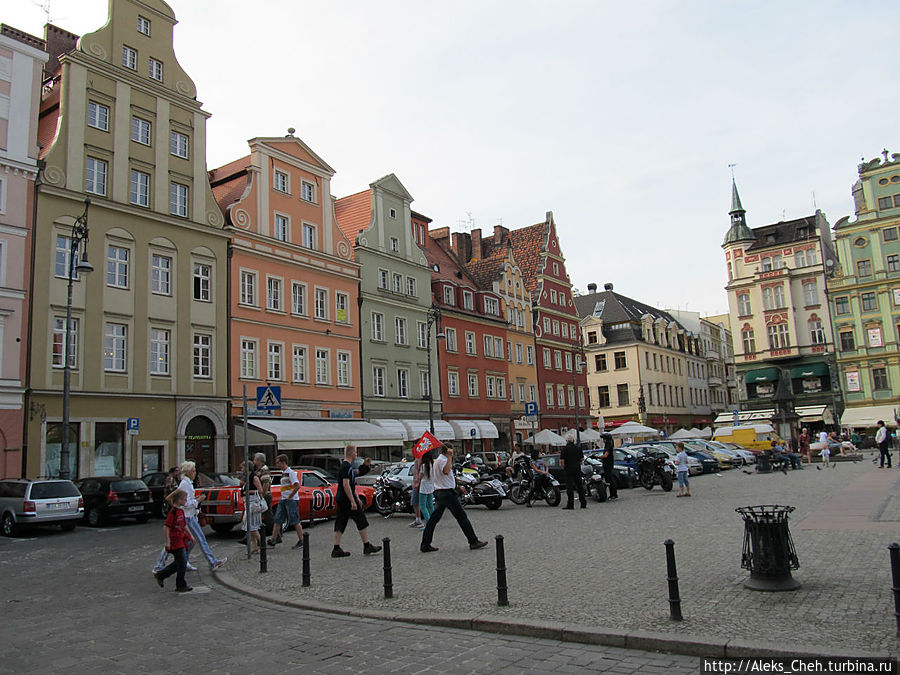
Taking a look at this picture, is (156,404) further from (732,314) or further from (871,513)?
(732,314)

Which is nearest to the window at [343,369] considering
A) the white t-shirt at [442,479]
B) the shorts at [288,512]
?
the shorts at [288,512]

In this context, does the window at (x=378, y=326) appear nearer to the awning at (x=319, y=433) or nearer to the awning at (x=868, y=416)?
the awning at (x=319, y=433)

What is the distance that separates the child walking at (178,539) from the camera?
10672 mm

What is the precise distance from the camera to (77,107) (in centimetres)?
2794

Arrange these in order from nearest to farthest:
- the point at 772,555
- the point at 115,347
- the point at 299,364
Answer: the point at 772,555, the point at 115,347, the point at 299,364

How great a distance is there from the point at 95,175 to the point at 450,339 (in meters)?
24.5

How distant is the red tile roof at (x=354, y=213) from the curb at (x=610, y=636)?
35.0 m

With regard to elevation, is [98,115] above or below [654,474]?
above

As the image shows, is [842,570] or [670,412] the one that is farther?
[670,412]

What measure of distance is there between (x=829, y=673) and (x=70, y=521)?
20.5 metres

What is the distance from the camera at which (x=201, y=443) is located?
30.3m

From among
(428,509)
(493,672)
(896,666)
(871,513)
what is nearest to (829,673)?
(896,666)

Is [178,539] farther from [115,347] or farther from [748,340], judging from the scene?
[748,340]

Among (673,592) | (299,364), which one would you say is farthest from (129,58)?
(673,592)
